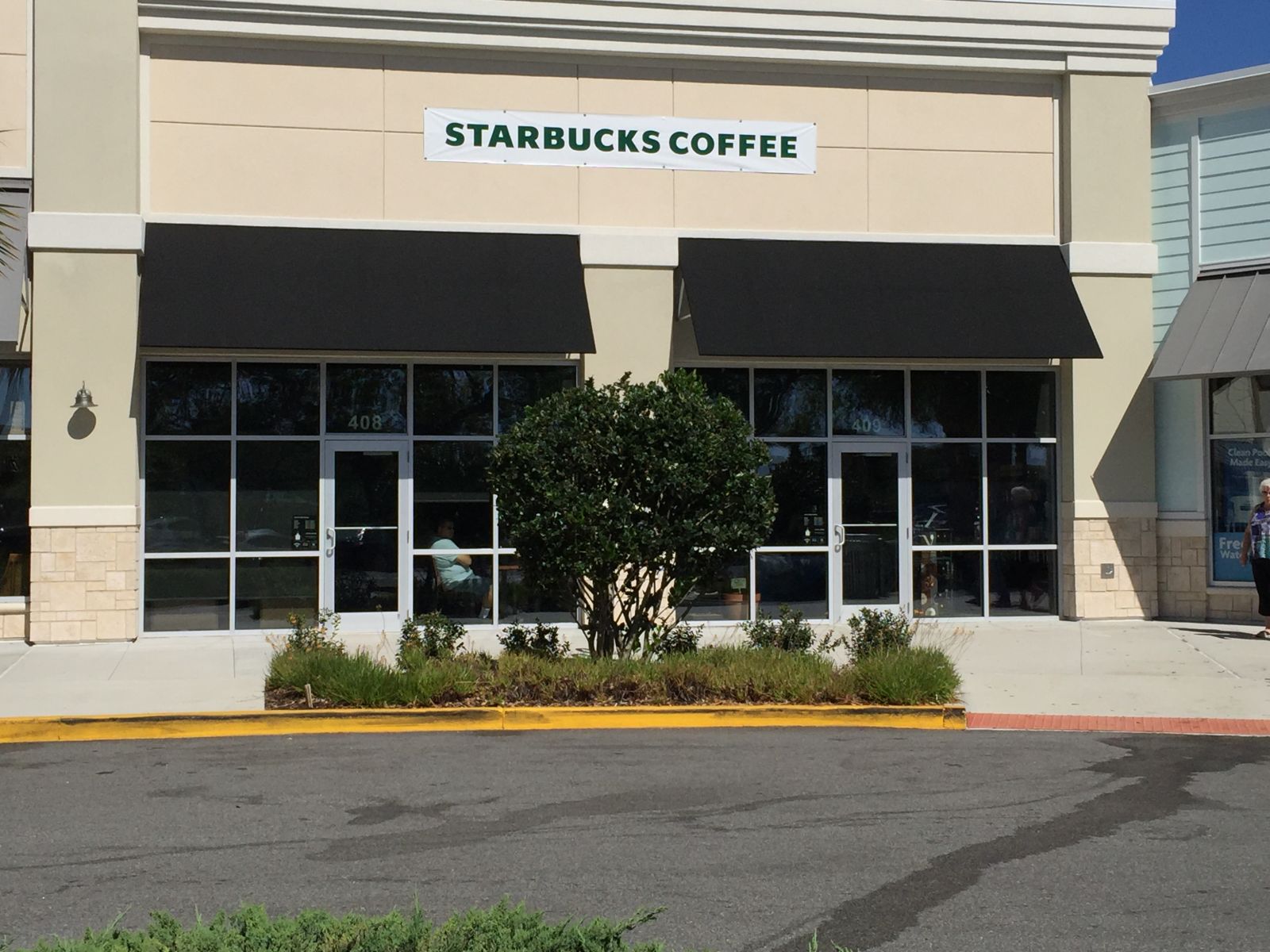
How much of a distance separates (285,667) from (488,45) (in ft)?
27.5

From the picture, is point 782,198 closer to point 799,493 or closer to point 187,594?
point 799,493

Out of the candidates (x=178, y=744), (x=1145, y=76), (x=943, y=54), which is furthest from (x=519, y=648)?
(x=1145, y=76)

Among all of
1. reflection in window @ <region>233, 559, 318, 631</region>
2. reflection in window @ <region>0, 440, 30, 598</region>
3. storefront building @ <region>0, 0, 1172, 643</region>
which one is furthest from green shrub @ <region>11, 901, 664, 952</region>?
reflection in window @ <region>0, 440, 30, 598</region>

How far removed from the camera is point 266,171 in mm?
16047

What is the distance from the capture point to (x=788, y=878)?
645 centimetres

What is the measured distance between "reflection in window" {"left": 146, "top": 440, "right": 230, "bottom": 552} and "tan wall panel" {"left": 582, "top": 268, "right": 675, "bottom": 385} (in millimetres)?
4433

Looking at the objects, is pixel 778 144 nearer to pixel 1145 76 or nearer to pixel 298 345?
pixel 1145 76

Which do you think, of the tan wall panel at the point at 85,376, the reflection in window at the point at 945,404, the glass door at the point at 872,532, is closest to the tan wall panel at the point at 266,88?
the tan wall panel at the point at 85,376

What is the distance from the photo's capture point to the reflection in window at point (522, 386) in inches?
647

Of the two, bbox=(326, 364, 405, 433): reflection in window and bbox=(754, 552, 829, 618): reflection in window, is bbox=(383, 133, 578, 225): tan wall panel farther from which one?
bbox=(754, 552, 829, 618): reflection in window

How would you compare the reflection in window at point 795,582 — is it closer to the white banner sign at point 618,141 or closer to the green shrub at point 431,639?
the white banner sign at point 618,141

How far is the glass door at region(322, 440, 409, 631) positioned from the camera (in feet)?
53.1

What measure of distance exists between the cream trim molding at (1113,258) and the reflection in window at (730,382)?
4308 mm

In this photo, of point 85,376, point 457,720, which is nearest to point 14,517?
point 85,376
